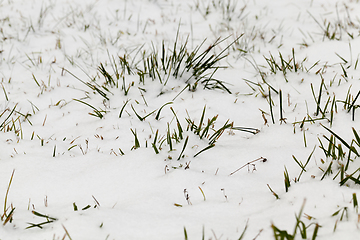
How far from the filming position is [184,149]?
1.69m

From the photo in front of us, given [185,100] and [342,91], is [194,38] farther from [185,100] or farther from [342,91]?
[342,91]

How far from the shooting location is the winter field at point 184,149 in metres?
1.16

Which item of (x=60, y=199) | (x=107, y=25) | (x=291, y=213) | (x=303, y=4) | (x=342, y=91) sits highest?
(x=303, y=4)

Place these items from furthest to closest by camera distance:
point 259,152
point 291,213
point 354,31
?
point 354,31
point 259,152
point 291,213

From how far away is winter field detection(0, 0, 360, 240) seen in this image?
45.6 inches

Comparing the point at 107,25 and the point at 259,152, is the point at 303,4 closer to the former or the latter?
the point at 107,25

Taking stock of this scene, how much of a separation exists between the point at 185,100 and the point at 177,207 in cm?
121

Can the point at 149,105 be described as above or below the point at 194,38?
below

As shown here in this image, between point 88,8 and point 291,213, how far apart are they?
4.46 meters

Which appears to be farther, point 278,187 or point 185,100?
point 185,100

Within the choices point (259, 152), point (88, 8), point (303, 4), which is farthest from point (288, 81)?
point (88, 8)

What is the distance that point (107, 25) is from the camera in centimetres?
428

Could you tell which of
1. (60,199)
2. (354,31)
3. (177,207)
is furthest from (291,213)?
(354,31)

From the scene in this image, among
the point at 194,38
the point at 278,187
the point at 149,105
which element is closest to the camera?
the point at 278,187
